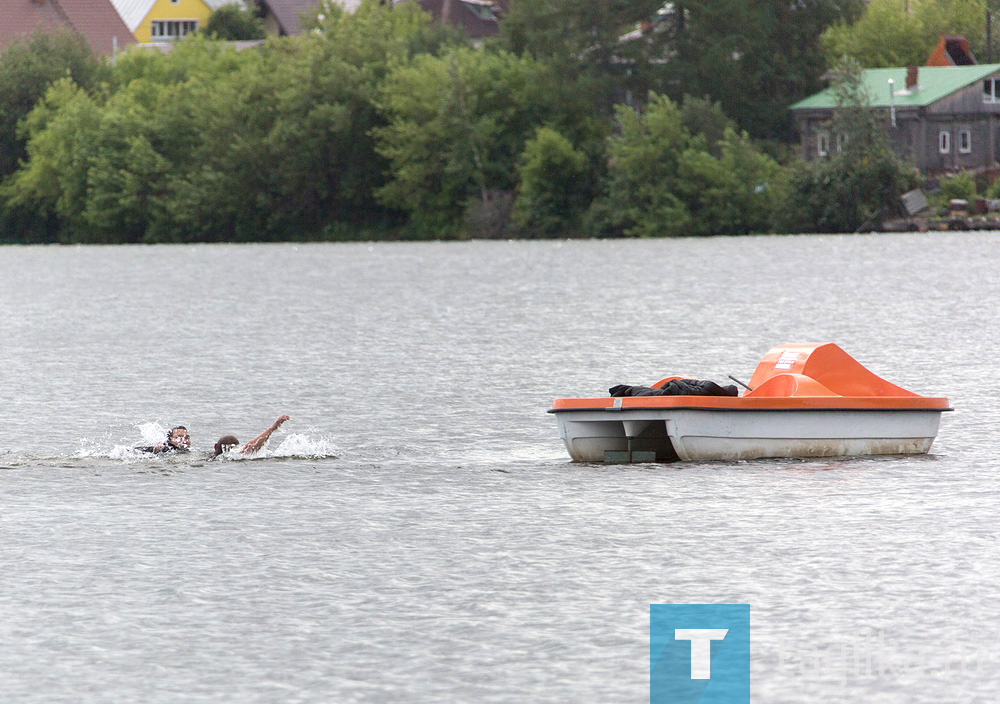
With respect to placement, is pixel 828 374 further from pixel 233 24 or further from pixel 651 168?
pixel 233 24

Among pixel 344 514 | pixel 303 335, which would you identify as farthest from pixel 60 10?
pixel 344 514

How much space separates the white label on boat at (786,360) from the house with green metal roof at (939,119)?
9277cm

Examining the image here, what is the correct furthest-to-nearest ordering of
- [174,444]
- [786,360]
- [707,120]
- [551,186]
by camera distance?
1. [551,186]
2. [707,120]
3. [174,444]
4. [786,360]

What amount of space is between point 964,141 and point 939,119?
85.0 inches

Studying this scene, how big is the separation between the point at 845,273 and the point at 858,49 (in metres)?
63.5

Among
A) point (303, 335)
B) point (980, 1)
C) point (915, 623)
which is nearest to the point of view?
point (915, 623)

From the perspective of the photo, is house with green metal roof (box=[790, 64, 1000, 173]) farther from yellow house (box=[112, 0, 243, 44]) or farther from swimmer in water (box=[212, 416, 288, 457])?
swimmer in water (box=[212, 416, 288, 457])

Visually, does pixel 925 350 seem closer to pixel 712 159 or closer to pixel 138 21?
pixel 712 159

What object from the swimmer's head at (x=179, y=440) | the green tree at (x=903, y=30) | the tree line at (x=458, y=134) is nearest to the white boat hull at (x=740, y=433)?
the swimmer's head at (x=179, y=440)

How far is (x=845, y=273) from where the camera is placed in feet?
233

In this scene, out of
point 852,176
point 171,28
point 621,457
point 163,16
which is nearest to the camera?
point 621,457

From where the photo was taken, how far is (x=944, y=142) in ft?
378

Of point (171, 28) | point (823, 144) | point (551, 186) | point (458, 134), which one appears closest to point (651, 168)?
point (551, 186)

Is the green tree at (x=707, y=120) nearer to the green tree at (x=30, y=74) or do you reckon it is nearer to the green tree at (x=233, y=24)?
the green tree at (x=30, y=74)
